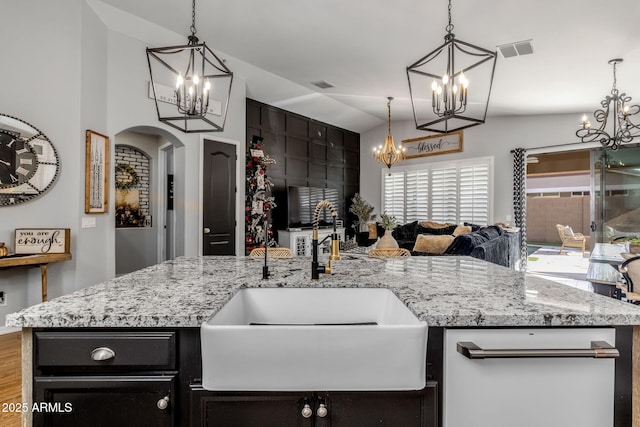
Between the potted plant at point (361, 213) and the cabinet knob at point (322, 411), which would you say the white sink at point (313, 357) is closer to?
the cabinet knob at point (322, 411)

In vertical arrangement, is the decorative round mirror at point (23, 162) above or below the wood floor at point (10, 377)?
above

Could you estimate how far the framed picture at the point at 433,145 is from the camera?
7.29 meters

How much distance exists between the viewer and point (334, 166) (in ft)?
26.1

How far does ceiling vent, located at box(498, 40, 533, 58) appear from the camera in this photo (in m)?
3.74

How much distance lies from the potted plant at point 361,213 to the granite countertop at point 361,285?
6094 millimetres

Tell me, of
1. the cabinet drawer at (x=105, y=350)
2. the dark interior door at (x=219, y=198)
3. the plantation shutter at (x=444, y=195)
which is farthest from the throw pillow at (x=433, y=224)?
the cabinet drawer at (x=105, y=350)

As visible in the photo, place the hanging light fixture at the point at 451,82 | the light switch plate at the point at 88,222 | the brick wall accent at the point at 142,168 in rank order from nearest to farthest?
1. the hanging light fixture at the point at 451,82
2. the light switch plate at the point at 88,222
3. the brick wall accent at the point at 142,168

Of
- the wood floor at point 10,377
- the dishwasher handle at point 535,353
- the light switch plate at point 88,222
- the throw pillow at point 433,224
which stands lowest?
the wood floor at point 10,377

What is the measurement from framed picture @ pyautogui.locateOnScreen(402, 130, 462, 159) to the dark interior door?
454cm

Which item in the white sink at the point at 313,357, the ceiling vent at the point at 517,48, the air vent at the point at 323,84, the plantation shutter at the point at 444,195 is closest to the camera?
the white sink at the point at 313,357

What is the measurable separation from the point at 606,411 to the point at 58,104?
446cm

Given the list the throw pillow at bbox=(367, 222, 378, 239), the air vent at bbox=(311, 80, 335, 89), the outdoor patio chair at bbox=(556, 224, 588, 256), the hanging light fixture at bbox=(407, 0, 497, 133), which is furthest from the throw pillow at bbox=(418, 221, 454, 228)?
the outdoor patio chair at bbox=(556, 224, 588, 256)

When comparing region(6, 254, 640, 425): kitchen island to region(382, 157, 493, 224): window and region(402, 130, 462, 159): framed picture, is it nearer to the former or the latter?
region(382, 157, 493, 224): window

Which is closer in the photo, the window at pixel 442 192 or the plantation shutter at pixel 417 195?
the window at pixel 442 192
